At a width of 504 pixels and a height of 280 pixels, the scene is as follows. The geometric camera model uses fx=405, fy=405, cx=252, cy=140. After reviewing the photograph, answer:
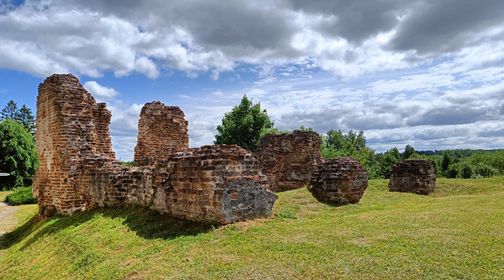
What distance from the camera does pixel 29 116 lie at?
66.2m

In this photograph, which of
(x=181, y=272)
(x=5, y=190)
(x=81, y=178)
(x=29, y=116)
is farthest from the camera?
(x=29, y=116)

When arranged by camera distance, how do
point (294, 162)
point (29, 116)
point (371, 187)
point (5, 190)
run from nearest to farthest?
point (294, 162) → point (371, 187) → point (5, 190) → point (29, 116)

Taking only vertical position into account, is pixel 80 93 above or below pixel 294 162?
above

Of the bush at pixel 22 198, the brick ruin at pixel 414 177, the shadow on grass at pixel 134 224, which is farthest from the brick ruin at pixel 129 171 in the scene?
the bush at pixel 22 198

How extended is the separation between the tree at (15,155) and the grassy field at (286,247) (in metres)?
34.5

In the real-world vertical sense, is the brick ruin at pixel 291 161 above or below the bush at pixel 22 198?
above

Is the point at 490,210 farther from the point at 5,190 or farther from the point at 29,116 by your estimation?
the point at 29,116

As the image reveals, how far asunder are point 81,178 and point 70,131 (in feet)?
5.02

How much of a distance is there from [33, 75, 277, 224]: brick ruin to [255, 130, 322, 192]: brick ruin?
12.6 feet

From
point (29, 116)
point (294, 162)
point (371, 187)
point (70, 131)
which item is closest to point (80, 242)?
point (70, 131)

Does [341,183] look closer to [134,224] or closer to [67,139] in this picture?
[134,224]

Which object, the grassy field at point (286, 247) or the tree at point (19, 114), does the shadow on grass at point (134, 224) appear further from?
the tree at point (19, 114)

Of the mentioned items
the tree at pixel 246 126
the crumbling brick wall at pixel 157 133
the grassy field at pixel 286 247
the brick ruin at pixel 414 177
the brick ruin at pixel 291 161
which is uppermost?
the tree at pixel 246 126

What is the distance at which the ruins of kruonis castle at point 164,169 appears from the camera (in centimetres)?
794
